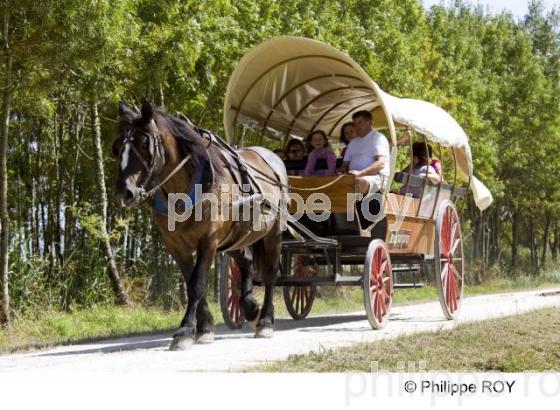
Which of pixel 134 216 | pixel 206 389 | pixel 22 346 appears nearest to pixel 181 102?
pixel 134 216

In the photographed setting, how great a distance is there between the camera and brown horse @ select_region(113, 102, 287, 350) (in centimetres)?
918

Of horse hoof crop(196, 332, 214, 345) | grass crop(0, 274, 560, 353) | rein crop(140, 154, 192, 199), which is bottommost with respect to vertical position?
grass crop(0, 274, 560, 353)

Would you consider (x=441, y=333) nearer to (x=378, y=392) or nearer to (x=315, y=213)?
(x=315, y=213)

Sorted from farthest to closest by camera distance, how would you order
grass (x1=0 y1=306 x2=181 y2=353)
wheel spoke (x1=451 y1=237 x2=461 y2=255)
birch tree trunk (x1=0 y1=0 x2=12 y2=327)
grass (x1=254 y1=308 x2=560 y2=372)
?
wheel spoke (x1=451 y1=237 x2=461 y2=255) → birch tree trunk (x1=0 y1=0 x2=12 y2=327) → grass (x1=0 y1=306 x2=181 y2=353) → grass (x1=254 y1=308 x2=560 y2=372)

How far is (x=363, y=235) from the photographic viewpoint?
1207 cm

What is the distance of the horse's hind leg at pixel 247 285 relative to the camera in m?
11.0

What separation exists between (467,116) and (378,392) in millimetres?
21405

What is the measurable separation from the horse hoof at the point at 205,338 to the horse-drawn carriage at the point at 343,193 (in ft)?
6.67

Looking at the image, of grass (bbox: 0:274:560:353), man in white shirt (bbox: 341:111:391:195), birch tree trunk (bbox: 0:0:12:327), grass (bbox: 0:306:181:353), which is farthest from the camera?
birch tree trunk (bbox: 0:0:12:327)

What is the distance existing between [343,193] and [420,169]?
2.36 m

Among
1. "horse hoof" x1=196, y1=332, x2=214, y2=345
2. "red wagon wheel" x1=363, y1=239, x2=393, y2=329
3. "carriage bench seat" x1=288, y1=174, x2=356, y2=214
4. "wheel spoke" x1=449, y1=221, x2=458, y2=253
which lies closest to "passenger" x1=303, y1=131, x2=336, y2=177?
"carriage bench seat" x1=288, y1=174, x2=356, y2=214

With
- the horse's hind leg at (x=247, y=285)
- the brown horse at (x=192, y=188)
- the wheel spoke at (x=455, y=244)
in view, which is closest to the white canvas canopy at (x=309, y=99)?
the wheel spoke at (x=455, y=244)

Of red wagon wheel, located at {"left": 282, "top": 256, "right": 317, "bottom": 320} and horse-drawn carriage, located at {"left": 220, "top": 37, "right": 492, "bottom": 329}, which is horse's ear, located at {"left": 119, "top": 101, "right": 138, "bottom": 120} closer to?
horse-drawn carriage, located at {"left": 220, "top": 37, "right": 492, "bottom": 329}

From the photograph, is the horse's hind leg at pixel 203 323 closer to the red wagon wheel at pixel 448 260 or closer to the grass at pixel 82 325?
the grass at pixel 82 325
